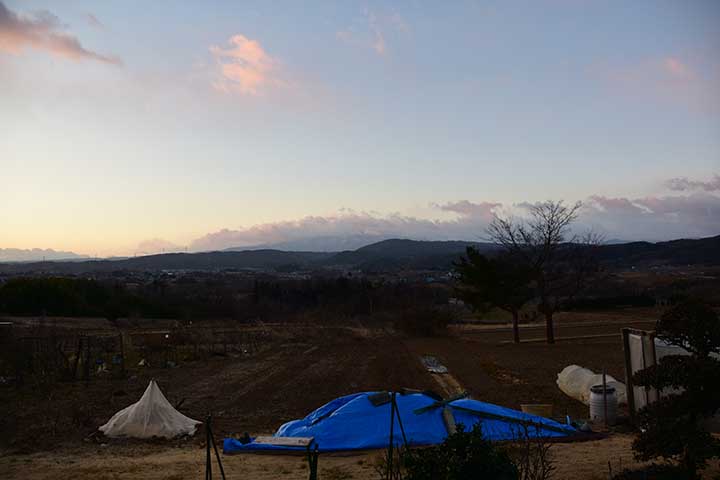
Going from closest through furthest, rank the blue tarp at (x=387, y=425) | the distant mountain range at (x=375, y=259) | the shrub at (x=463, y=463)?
1. the shrub at (x=463, y=463)
2. the blue tarp at (x=387, y=425)
3. the distant mountain range at (x=375, y=259)

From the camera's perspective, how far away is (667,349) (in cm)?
970

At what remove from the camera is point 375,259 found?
170m

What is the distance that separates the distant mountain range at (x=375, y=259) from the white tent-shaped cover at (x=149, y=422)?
106m

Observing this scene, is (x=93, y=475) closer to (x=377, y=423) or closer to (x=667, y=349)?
(x=377, y=423)

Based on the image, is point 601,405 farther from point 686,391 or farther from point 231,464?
point 231,464

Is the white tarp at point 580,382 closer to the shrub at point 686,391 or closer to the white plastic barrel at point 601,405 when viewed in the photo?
the white plastic barrel at point 601,405

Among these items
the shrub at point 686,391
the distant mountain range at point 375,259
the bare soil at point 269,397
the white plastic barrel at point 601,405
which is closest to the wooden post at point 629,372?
the white plastic barrel at point 601,405

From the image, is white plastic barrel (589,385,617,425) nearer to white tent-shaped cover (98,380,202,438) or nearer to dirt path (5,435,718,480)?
dirt path (5,435,718,480)

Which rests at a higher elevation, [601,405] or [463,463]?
[463,463]

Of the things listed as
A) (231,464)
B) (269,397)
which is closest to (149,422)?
(231,464)

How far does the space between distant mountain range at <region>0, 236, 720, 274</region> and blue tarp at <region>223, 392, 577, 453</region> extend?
105 m

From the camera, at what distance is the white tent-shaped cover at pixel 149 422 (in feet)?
35.7

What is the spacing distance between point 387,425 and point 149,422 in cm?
460

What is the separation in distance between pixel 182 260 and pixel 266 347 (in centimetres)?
15674
